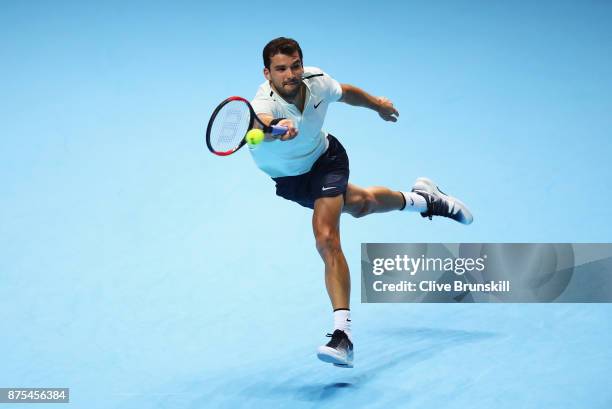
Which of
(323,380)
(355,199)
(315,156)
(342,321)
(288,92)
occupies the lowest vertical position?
(323,380)

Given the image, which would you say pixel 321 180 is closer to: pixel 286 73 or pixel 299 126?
pixel 299 126

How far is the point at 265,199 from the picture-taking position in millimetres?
6586

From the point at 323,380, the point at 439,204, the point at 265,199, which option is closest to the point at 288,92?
the point at 323,380

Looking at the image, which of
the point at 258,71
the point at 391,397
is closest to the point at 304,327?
the point at 391,397

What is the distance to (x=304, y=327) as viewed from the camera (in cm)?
478

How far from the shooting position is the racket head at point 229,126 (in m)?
3.72

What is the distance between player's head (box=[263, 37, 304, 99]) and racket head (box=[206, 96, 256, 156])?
1.22ft

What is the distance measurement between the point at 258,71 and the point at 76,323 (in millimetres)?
4166

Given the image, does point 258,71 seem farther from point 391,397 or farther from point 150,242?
point 391,397

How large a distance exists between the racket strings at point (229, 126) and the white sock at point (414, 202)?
5.45 feet

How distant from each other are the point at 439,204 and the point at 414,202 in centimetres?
25

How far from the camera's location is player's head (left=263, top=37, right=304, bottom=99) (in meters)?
4.01

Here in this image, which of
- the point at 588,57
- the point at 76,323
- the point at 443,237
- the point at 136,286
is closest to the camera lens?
the point at 76,323

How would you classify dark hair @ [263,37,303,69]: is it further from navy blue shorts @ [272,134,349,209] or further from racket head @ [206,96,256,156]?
navy blue shorts @ [272,134,349,209]
